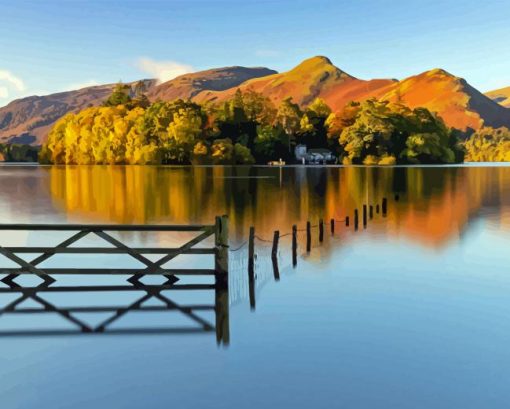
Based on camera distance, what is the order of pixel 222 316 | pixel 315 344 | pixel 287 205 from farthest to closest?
pixel 287 205
pixel 222 316
pixel 315 344

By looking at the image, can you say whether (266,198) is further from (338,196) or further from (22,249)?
(22,249)

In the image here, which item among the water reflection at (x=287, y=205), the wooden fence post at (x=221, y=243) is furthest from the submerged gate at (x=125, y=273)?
the water reflection at (x=287, y=205)

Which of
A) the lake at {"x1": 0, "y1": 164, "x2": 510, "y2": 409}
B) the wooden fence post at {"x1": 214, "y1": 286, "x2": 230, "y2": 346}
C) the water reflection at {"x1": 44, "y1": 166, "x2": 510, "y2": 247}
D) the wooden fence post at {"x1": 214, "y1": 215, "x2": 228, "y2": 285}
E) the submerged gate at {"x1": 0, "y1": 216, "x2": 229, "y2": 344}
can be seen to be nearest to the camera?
the lake at {"x1": 0, "y1": 164, "x2": 510, "y2": 409}

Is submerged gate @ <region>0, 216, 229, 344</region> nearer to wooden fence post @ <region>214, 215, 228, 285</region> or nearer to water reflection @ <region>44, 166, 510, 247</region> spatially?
wooden fence post @ <region>214, 215, 228, 285</region>

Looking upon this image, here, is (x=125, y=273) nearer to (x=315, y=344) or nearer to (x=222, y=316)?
(x=222, y=316)

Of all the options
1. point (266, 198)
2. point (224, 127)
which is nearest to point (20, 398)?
point (266, 198)

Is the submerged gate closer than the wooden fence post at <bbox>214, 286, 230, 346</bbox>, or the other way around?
the wooden fence post at <bbox>214, 286, 230, 346</bbox>

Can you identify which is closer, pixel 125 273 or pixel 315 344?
pixel 315 344

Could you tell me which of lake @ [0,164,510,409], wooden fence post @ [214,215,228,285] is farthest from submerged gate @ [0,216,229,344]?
lake @ [0,164,510,409]

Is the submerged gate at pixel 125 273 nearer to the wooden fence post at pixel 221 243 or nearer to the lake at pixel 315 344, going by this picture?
the wooden fence post at pixel 221 243

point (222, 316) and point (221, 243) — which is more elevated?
point (221, 243)

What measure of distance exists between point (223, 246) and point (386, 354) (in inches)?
257

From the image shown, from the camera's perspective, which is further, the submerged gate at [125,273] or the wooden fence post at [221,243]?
the wooden fence post at [221,243]

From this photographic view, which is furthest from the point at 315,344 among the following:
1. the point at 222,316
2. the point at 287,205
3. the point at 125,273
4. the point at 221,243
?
the point at 287,205
